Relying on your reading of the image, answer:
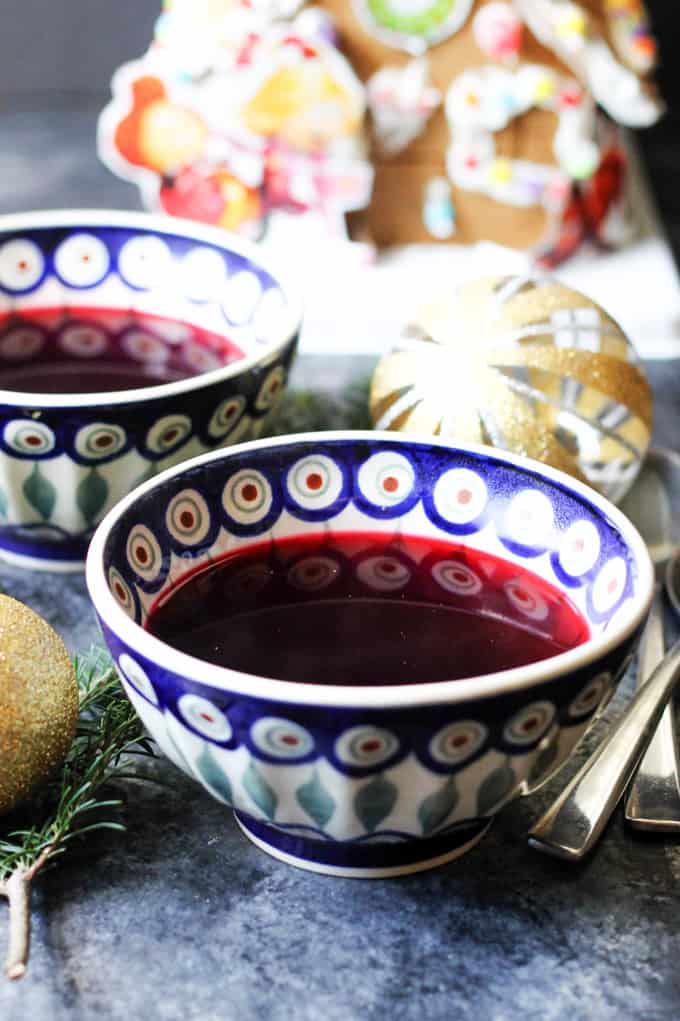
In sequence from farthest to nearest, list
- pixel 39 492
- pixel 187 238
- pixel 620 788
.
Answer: pixel 187 238 → pixel 39 492 → pixel 620 788

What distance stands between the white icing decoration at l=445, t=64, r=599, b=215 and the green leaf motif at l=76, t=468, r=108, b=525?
0.48 m

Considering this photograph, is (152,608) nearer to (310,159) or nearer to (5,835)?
(5,835)

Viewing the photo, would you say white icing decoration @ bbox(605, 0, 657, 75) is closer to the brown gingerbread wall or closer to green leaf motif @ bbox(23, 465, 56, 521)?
the brown gingerbread wall

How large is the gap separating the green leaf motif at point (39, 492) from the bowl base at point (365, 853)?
0.20 m

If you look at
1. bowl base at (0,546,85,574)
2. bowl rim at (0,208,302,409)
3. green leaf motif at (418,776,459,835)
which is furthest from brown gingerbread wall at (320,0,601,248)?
green leaf motif at (418,776,459,835)

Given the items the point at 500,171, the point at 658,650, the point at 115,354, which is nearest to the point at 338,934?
the point at 658,650

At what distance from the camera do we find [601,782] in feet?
1.67

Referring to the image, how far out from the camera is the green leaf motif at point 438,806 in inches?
16.8

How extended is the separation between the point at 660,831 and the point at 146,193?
690 mm

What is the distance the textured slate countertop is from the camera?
43 centimetres

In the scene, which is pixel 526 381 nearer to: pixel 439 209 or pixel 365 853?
pixel 365 853

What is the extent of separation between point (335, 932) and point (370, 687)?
0.29 feet

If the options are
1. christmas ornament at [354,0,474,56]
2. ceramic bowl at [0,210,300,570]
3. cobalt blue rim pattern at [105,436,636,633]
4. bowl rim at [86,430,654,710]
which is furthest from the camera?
christmas ornament at [354,0,474,56]

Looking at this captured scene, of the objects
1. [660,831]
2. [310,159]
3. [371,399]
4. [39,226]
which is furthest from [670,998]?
[310,159]
